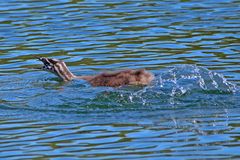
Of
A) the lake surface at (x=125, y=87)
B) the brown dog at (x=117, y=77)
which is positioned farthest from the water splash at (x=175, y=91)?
the brown dog at (x=117, y=77)

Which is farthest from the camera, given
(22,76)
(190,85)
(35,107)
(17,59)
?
(17,59)

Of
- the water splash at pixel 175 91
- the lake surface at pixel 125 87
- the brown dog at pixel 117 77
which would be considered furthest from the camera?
the brown dog at pixel 117 77

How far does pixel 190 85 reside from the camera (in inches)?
603

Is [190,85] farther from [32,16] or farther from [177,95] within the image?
[32,16]

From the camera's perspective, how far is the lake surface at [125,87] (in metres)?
12.2

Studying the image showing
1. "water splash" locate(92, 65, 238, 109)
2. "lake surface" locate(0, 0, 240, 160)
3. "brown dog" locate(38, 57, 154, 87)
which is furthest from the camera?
"brown dog" locate(38, 57, 154, 87)

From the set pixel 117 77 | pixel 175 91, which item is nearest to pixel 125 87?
pixel 117 77

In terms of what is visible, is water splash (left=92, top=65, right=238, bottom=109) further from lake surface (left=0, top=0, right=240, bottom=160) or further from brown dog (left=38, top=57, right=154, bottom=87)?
brown dog (left=38, top=57, right=154, bottom=87)

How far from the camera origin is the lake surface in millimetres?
12188

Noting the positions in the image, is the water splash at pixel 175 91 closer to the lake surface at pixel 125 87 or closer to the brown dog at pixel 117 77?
the lake surface at pixel 125 87

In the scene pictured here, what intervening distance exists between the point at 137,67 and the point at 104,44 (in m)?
1.69

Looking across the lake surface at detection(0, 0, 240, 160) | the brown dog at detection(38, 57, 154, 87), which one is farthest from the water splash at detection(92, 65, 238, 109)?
the brown dog at detection(38, 57, 154, 87)

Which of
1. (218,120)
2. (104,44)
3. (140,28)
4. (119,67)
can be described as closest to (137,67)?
(119,67)

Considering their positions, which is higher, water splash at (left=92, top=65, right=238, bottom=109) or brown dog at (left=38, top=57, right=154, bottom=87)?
brown dog at (left=38, top=57, right=154, bottom=87)
